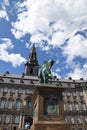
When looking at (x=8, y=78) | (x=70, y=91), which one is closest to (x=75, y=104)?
(x=70, y=91)

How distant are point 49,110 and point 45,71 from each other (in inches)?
109

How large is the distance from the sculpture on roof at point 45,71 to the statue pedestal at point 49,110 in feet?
4.03

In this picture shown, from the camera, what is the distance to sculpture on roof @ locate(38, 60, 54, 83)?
10.7 metres

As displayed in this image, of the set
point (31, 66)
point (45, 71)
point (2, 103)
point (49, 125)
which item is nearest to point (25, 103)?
point (2, 103)

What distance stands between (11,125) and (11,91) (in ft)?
31.3

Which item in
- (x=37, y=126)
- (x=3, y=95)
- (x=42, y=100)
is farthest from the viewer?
(x=3, y=95)

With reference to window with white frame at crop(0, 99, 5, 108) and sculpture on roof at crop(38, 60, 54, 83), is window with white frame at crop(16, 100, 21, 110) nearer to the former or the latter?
window with white frame at crop(0, 99, 5, 108)

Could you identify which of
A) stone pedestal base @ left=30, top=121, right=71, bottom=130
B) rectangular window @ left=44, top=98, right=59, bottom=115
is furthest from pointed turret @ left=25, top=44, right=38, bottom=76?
stone pedestal base @ left=30, top=121, right=71, bottom=130

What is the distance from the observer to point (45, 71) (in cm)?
1091

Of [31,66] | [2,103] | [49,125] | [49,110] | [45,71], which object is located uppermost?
[31,66]

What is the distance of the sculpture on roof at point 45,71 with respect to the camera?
10.7 meters

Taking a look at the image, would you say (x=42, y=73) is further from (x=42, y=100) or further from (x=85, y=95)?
(x=85, y=95)

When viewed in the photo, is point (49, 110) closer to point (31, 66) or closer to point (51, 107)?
point (51, 107)

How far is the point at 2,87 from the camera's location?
1886 inches
